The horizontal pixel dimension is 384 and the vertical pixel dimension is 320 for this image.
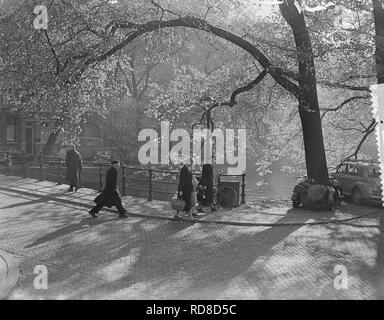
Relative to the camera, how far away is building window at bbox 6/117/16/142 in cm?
4262

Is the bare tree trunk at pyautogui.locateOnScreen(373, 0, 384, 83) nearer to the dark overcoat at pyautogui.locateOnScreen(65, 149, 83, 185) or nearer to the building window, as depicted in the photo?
the dark overcoat at pyautogui.locateOnScreen(65, 149, 83, 185)

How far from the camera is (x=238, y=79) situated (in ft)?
68.0

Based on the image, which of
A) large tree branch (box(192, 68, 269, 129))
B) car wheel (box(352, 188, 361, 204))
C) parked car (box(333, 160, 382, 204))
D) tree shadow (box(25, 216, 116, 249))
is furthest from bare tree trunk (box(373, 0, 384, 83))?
tree shadow (box(25, 216, 116, 249))

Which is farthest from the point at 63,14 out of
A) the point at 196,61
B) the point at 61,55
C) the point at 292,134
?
the point at 196,61

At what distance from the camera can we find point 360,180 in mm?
19375

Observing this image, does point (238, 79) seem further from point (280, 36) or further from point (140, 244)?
point (140, 244)

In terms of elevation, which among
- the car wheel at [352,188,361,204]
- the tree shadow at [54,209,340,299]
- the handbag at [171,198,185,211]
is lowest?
the tree shadow at [54,209,340,299]

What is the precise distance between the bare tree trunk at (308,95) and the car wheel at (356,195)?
2.33 meters

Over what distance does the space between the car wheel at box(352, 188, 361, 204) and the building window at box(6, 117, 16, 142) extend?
31.6m

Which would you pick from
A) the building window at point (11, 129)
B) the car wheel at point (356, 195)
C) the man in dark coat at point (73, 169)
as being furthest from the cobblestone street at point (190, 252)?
the building window at point (11, 129)

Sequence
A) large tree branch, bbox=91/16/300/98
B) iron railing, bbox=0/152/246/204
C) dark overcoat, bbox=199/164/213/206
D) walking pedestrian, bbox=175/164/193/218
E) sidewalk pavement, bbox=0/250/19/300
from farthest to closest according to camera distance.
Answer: iron railing, bbox=0/152/246/204
large tree branch, bbox=91/16/300/98
dark overcoat, bbox=199/164/213/206
walking pedestrian, bbox=175/164/193/218
sidewalk pavement, bbox=0/250/19/300

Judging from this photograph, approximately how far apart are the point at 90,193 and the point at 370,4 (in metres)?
11.8

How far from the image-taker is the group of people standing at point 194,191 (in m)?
13.7

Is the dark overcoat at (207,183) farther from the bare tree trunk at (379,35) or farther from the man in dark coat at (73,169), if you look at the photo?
the bare tree trunk at (379,35)
